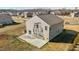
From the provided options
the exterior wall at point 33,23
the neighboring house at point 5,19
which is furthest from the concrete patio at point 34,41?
the neighboring house at point 5,19

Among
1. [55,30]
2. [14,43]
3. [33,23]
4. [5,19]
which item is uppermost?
[5,19]

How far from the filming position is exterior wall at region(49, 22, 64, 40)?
138 inches

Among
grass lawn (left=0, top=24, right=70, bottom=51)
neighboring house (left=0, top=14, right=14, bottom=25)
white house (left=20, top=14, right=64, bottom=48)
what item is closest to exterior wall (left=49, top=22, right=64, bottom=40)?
white house (left=20, top=14, right=64, bottom=48)

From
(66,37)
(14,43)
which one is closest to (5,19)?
(14,43)

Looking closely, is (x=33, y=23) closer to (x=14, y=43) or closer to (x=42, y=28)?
(x=42, y=28)

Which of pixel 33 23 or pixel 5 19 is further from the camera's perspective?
pixel 33 23

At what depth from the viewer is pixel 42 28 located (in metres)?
3.54

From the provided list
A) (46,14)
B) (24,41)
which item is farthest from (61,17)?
(24,41)

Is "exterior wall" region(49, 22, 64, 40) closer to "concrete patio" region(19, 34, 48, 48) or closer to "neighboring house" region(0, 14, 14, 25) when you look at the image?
"concrete patio" region(19, 34, 48, 48)

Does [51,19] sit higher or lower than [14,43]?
higher

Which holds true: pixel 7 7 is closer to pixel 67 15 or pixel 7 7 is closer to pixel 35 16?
pixel 35 16

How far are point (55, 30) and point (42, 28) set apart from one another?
13.2 inches

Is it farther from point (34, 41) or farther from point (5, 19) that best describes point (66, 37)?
point (5, 19)

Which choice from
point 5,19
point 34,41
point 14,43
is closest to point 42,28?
point 34,41
